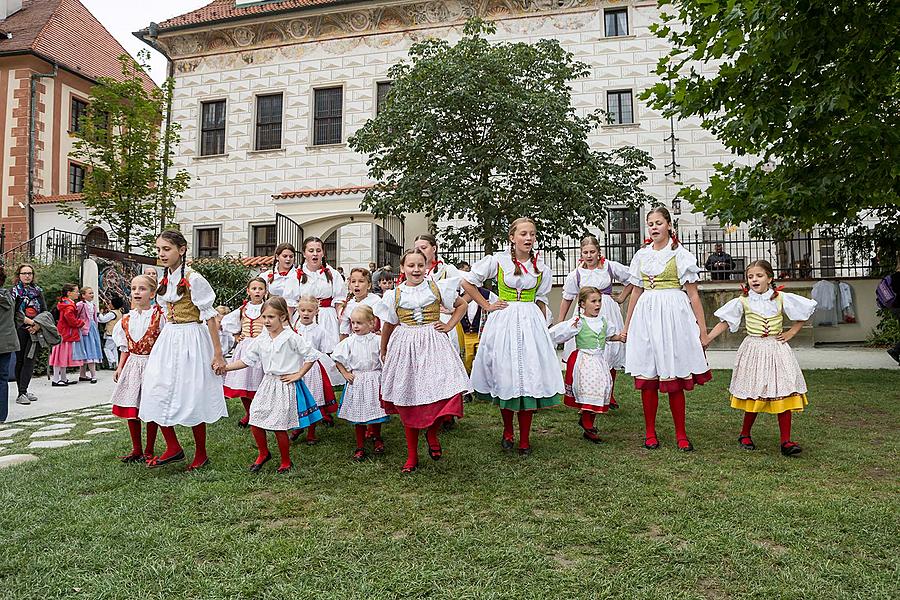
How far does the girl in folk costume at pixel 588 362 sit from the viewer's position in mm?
6219

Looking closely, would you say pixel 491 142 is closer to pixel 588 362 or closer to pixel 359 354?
pixel 588 362

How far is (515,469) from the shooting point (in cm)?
506

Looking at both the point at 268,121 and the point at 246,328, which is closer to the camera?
the point at 246,328

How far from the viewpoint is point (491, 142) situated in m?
12.9

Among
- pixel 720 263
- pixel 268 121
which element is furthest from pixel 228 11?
pixel 720 263

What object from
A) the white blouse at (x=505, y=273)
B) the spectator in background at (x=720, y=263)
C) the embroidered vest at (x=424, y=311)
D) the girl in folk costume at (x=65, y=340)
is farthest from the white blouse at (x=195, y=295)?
the spectator in background at (x=720, y=263)

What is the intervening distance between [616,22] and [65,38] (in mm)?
23204

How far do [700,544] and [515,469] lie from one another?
5.94ft

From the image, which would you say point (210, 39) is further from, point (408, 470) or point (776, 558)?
point (776, 558)

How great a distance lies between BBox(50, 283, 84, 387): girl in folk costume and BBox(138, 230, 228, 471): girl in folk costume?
7.51 m

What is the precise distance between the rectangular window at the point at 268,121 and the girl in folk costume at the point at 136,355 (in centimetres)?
1833

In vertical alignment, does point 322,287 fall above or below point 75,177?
below

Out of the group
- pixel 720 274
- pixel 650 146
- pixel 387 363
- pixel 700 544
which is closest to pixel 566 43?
pixel 650 146

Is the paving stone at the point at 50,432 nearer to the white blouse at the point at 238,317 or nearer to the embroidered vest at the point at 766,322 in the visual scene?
the white blouse at the point at 238,317
